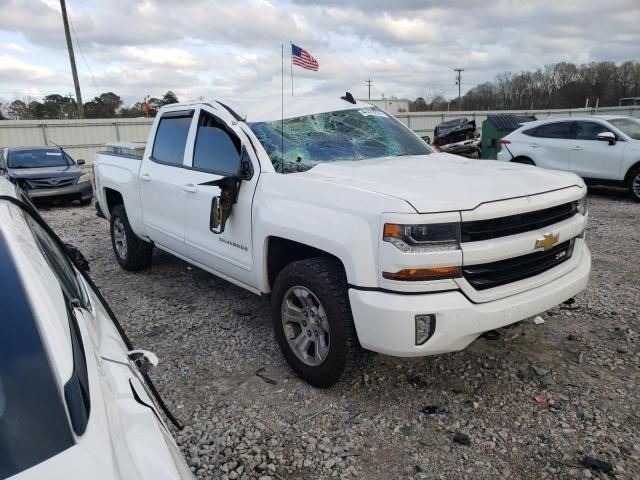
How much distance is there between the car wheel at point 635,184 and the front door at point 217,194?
8339 mm

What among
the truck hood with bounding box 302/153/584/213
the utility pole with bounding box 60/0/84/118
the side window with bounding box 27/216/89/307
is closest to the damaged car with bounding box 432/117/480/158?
the truck hood with bounding box 302/153/584/213

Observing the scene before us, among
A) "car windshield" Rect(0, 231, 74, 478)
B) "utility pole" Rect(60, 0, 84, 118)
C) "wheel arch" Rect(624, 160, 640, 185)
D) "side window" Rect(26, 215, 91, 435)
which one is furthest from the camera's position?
"utility pole" Rect(60, 0, 84, 118)

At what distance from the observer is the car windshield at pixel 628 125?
966cm

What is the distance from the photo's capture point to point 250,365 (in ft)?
12.3

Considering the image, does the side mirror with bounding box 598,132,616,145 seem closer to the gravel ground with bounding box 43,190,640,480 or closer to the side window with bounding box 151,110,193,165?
the gravel ground with bounding box 43,190,640,480

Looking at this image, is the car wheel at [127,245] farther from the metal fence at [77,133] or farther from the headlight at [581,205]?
the metal fence at [77,133]

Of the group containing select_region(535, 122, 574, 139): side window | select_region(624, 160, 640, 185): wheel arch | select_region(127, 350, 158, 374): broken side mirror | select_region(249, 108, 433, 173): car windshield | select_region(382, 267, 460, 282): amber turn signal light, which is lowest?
select_region(624, 160, 640, 185): wheel arch

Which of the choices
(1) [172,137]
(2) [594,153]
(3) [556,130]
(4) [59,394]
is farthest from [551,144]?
(4) [59,394]

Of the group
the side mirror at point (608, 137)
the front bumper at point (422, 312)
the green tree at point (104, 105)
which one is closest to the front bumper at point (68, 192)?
the front bumper at point (422, 312)

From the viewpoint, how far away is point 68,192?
39.8 feet

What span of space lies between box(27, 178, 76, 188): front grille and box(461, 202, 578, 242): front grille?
38.5 ft

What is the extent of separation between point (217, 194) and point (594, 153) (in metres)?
8.52

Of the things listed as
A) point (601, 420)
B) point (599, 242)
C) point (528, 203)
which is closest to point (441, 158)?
point (528, 203)

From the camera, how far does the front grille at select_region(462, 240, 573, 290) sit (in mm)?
2791
